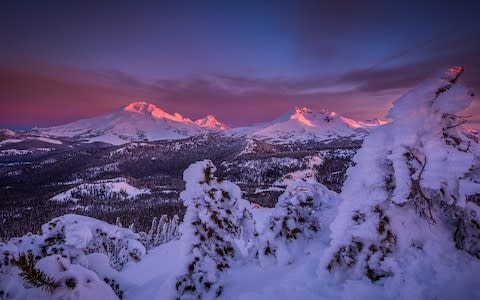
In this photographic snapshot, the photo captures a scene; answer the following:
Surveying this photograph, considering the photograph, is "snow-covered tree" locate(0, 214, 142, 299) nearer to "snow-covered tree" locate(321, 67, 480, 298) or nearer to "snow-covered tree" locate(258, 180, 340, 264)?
"snow-covered tree" locate(258, 180, 340, 264)

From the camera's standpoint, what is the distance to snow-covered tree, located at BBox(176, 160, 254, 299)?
6.68 metres

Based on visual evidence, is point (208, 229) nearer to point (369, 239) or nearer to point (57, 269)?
point (57, 269)

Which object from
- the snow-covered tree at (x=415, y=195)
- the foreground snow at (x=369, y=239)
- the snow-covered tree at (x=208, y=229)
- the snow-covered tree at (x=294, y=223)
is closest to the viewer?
the foreground snow at (x=369, y=239)

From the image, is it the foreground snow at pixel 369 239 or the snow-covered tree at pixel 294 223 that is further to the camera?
the snow-covered tree at pixel 294 223

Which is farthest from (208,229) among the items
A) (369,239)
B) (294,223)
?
(369,239)

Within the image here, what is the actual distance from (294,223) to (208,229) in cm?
245

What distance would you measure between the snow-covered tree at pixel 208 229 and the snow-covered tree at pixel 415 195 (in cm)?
286

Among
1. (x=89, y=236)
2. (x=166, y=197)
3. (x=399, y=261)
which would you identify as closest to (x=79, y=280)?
(x=399, y=261)

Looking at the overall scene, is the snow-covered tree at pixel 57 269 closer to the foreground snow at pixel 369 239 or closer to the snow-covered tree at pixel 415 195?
the foreground snow at pixel 369 239

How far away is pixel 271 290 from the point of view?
19.7 ft

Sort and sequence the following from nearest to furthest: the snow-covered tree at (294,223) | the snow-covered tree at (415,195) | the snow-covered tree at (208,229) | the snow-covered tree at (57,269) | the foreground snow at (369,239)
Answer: the snow-covered tree at (57,269) → the foreground snow at (369,239) → the snow-covered tree at (415,195) → the snow-covered tree at (208,229) → the snow-covered tree at (294,223)

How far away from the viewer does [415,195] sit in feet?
17.6

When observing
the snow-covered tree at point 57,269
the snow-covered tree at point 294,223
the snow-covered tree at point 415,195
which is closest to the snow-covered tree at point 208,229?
the snow-covered tree at point 294,223

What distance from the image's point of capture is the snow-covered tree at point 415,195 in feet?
15.8
